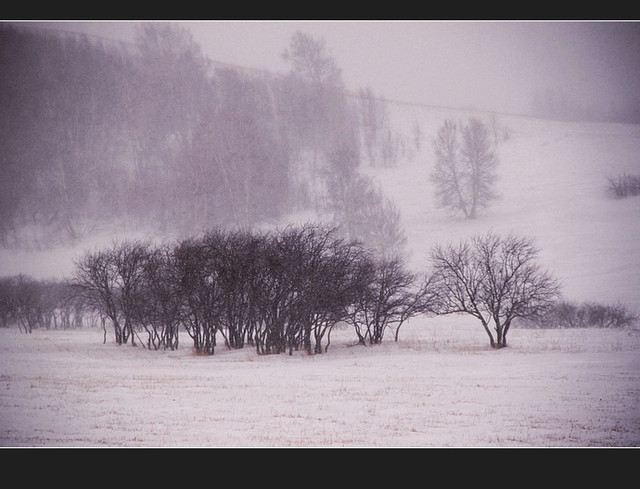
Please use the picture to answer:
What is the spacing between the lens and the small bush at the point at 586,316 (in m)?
31.6

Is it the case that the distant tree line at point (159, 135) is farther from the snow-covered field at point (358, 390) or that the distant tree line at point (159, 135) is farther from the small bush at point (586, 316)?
the small bush at point (586, 316)

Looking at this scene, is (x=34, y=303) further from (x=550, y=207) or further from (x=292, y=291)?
(x=550, y=207)

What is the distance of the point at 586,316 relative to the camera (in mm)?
33844

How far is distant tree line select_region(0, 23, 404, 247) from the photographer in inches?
2579

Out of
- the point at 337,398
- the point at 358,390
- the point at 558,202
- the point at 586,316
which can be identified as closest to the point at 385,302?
the point at 358,390

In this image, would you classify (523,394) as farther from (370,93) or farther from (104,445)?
(370,93)

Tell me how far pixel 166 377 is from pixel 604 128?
8067 cm

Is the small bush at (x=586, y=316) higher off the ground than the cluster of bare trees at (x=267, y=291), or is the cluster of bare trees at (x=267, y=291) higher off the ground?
the cluster of bare trees at (x=267, y=291)

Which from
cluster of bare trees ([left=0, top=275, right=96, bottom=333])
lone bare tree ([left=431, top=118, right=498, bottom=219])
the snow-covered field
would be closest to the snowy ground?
the snow-covered field

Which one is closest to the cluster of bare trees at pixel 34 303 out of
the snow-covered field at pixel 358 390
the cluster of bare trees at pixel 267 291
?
the snow-covered field at pixel 358 390

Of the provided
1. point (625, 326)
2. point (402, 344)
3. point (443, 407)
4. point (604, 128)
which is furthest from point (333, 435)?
point (604, 128)

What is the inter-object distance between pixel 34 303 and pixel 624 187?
58816 millimetres

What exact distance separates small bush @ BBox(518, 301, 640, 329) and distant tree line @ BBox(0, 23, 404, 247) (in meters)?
30.8

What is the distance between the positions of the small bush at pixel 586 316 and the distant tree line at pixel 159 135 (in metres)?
30.8
